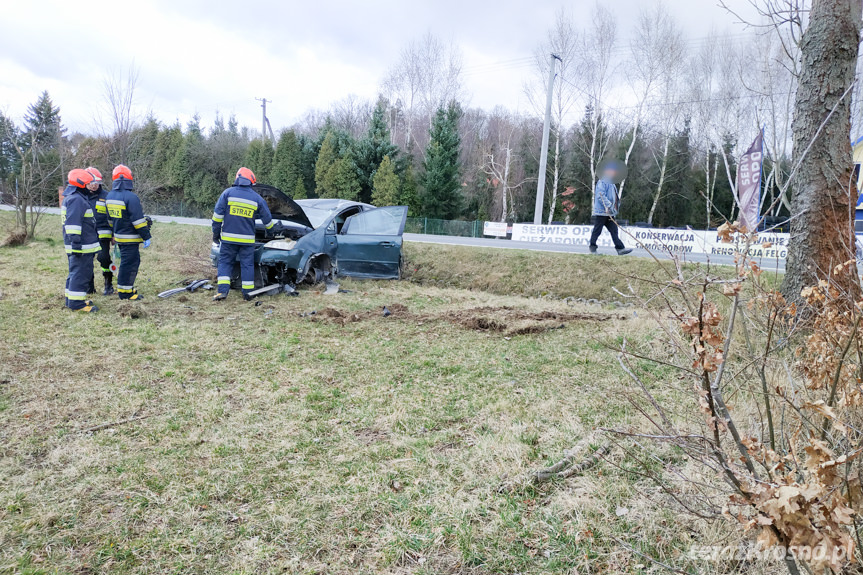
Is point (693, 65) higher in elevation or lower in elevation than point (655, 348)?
higher

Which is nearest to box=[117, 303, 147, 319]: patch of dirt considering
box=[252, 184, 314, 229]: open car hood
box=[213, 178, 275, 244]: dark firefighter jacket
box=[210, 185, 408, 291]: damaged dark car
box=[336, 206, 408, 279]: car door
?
box=[213, 178, 275, 244]: dark firefighter jacket

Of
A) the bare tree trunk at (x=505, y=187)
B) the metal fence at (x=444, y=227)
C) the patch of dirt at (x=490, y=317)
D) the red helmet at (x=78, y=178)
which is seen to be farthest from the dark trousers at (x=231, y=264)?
the bare tree trunk at (x=505, y=187)

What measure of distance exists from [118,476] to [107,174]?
26.1 m

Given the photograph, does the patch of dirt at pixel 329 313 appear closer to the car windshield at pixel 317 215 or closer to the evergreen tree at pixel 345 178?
the car windshield at pixel 317 215

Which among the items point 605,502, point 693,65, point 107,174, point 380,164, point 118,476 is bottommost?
point 118,476

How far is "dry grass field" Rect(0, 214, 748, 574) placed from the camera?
2189mm

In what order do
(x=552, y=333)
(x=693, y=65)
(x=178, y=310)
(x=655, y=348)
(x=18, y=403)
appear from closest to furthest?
(x=18, y=403) < (x=655, y=348) < (x=552, y=333) < (x=178, y=310) < (x=693, y=65)

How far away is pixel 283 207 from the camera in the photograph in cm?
921

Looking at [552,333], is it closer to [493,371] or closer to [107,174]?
[493,371]

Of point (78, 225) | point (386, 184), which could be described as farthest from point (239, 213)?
point (386, 184)

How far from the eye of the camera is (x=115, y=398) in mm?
3869

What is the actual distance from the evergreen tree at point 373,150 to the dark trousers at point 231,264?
21.3 metres

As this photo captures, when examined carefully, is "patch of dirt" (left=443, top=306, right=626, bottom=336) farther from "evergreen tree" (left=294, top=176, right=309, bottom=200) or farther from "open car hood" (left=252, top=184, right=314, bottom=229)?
"evergreen tree" (left=294, top=176, right=309, bottom=200)

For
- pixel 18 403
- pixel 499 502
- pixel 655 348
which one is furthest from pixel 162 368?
pixel 655 348
